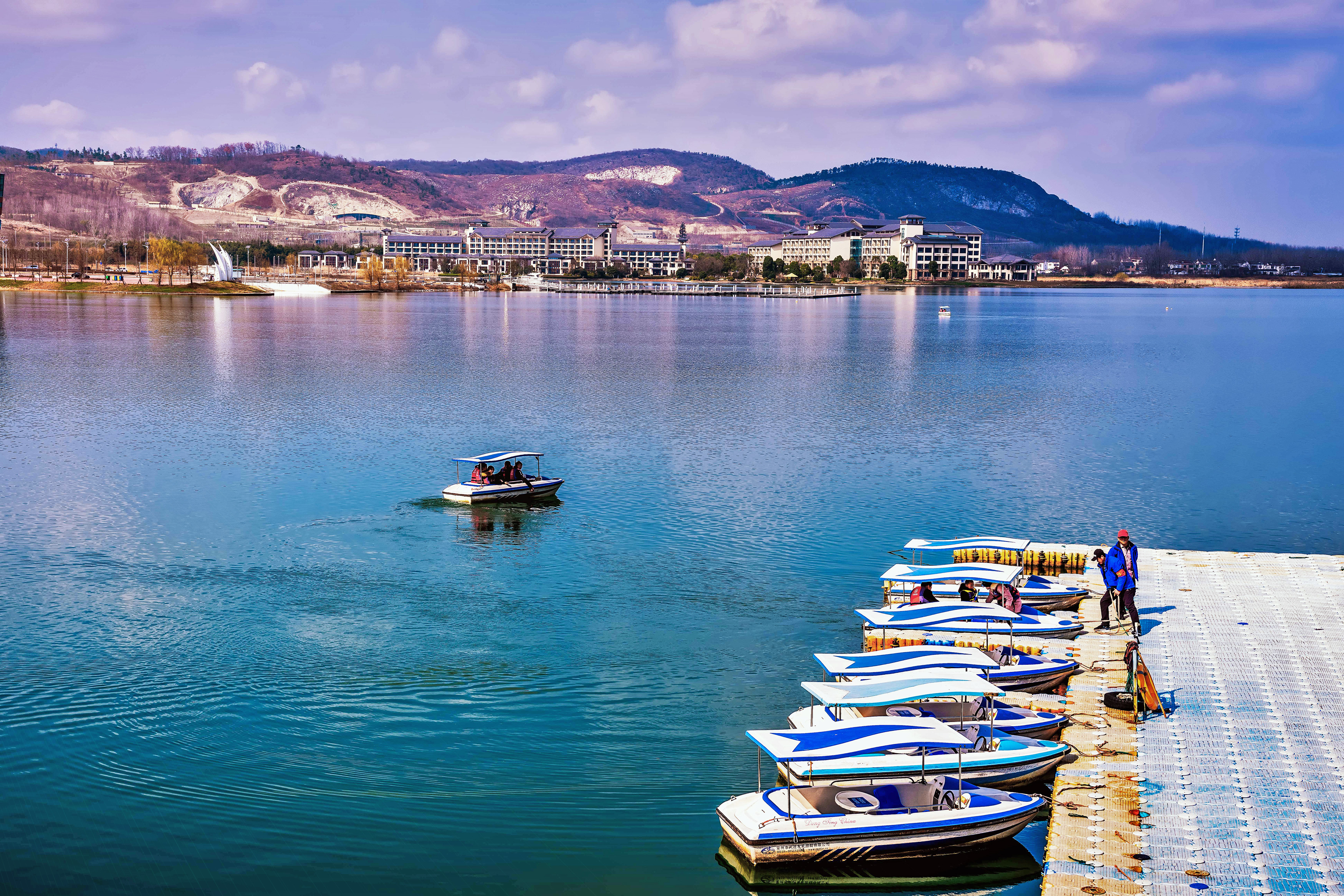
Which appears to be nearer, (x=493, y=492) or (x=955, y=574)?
(x=955, y=574)

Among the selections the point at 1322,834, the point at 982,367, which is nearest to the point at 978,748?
the point at 1322,834

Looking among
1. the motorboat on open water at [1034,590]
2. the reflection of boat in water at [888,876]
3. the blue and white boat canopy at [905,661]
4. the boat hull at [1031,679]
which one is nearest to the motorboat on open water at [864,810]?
the reflection of boat in water at [888,876]

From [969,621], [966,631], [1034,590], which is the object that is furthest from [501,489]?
[966,631]

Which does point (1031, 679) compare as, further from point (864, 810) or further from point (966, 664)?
point (864, 810)

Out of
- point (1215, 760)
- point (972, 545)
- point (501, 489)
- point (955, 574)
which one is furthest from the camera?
point (501, 489)

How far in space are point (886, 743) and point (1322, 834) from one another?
21.1 ft

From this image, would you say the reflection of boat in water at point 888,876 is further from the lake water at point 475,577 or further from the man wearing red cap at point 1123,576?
the man wearing red cap at point 1123,576

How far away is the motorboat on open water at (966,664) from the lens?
21.7 m

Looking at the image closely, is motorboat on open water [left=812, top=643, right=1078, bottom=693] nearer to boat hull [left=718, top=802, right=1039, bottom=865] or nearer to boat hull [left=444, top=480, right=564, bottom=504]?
boat hull [left=718, top=802, right=1039, bottom=865]

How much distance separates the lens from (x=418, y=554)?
119 ft

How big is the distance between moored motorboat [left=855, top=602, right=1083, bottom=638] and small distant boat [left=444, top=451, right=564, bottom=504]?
19.7 m

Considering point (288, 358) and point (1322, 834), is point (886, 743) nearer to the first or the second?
point (1322, 834)

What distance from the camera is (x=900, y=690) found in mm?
20031

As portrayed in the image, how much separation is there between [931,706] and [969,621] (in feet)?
17.1
